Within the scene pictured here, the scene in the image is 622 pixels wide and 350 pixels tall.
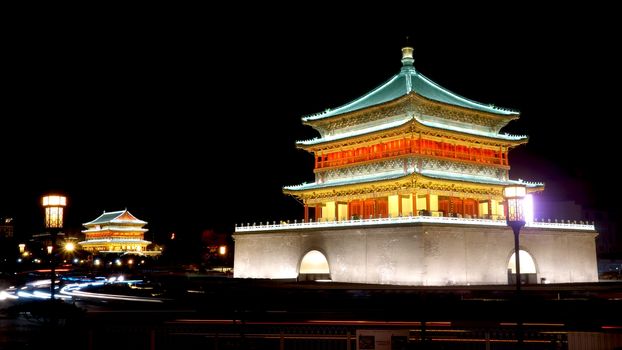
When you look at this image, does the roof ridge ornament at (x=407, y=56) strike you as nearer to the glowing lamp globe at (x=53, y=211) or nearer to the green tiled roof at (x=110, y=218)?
the glowing lamp globe at (x=53, y=211)

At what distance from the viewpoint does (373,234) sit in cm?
4284

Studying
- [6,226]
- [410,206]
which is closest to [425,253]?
[410,206]

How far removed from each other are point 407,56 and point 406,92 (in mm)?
6905

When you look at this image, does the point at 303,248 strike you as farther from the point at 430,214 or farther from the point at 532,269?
the point at 532,269

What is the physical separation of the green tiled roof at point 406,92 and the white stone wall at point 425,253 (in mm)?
9412

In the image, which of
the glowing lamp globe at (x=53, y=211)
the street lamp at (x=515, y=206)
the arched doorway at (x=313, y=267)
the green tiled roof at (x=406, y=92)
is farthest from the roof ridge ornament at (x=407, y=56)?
the glowing lamp globe at (x=53, y=211)

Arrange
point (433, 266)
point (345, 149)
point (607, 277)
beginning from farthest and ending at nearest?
point (607, 277) < point (345, 149) < point (433, 266)

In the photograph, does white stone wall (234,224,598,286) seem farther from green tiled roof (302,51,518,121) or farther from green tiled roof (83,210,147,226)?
green tiled roof (83,210,147,226)

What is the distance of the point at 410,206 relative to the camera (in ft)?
149

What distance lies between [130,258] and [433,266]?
56.2 meters

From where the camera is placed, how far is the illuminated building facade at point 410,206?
4144 centimetres

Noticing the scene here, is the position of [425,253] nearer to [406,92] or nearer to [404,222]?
[404,222]

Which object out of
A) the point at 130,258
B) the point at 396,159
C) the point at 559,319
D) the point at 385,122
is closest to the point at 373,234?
the point at 396,159

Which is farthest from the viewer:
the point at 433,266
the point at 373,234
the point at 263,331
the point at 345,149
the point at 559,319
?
the point at 345,149
